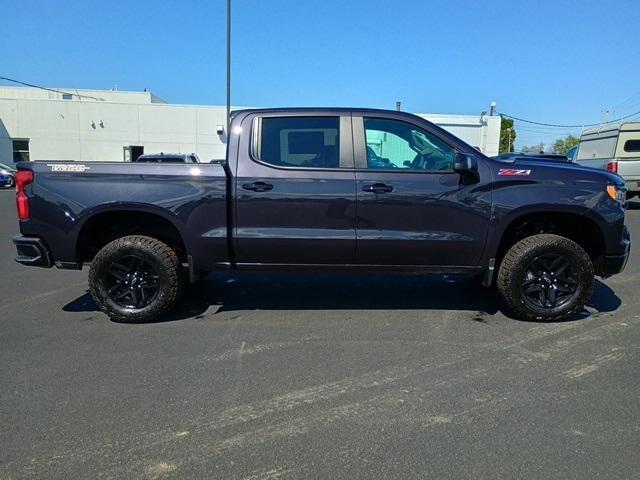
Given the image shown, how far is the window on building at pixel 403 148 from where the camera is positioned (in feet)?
14.9

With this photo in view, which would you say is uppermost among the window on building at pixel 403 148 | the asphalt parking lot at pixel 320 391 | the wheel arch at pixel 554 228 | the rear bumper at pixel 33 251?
the window on building at pixel 403 148

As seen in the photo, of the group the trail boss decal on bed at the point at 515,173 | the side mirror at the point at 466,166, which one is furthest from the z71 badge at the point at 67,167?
the trail boss decal on bed at the point at 515,173

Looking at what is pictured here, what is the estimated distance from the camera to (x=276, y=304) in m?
5.29

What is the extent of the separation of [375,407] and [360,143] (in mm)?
2437

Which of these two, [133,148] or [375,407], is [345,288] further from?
[133,148]

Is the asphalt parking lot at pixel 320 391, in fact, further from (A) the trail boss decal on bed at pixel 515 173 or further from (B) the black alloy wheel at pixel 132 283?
(A) the trail boss decal on bed at pixel 515 173

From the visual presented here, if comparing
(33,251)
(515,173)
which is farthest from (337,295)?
(33,251)

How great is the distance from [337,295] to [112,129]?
95.7 ft

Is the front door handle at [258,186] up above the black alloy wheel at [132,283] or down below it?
above

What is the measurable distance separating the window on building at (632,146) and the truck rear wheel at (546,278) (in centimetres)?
1329

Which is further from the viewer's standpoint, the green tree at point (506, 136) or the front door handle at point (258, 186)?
the green tree at point (506, 136)

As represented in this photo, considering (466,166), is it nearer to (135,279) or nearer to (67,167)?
(135,279)

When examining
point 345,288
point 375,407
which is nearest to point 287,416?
point 375,407

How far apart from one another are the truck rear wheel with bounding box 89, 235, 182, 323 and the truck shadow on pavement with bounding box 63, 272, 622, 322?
0.85 feet
